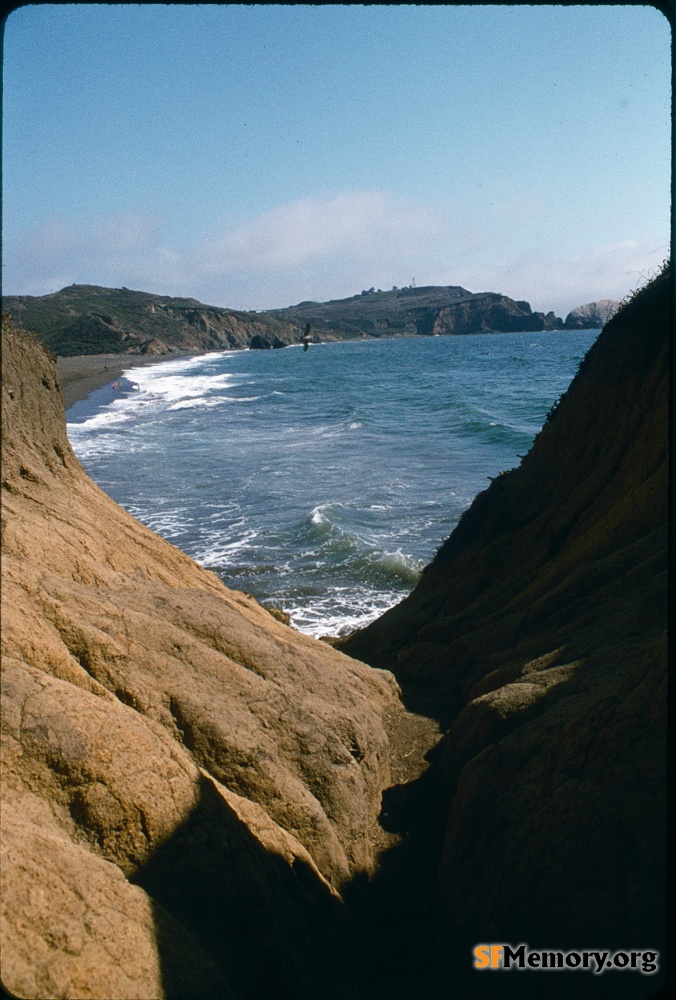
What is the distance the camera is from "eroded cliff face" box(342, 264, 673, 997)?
3.85 m

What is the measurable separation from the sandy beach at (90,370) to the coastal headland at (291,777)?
34.1 m

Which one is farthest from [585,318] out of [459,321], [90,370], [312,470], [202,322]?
[312,470]

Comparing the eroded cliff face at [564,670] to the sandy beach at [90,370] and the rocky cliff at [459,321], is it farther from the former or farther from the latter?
the rocky cliff at [459,321]

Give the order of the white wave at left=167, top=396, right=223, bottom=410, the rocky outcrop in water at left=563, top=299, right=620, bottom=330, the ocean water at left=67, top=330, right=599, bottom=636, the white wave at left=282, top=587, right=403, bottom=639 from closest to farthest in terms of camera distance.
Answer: the white wave at left=282, top=587, right=403, bottom=639, the ocean water at left=67, top=330, right=599, bottom=636, the white wave at left=167, top=396, right=223, bottom=410, the rocky outcrop in water at left=563, top=299, right=620, bottom=330

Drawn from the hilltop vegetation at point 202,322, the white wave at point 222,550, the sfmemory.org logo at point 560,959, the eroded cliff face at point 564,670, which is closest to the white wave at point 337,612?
the eroded cliff face at point 564,670

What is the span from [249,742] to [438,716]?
3.48 meters

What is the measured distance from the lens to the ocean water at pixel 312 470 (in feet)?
52.8

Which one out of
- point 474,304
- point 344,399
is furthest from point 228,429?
point 474,304

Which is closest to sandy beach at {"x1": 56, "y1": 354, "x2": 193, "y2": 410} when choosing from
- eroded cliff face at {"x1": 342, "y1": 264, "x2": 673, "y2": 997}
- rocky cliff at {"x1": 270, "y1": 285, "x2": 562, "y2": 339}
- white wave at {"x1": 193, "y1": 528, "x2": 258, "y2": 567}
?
white wave at {"x1": 193, "y1": 528, "x2": 258, "y2": 567}

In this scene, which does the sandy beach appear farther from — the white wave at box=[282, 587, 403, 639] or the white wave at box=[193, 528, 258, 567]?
the white wave at box=[282, 587, 403, 639]

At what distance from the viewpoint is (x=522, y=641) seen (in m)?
7.47

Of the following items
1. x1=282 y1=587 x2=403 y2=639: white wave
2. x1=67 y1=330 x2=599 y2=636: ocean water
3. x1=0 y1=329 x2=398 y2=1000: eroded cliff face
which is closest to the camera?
x1=0 y1=329 x2=398 y2=1000: eroded cliff face

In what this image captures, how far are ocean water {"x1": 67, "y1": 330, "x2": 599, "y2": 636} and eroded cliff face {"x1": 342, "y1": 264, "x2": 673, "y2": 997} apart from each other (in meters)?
3.97

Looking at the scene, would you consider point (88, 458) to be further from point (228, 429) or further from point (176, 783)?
point (176, 783)
